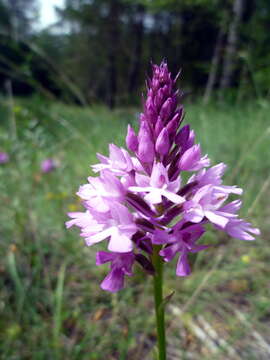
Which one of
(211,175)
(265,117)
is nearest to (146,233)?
(211,175)

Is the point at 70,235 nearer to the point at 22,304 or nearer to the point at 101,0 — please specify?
the point at 22,304

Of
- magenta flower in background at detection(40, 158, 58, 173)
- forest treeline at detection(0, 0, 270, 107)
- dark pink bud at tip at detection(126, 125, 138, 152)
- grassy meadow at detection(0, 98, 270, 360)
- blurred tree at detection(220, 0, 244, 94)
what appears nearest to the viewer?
dark pink bud at tip at detection(126, 125, 138, 152)

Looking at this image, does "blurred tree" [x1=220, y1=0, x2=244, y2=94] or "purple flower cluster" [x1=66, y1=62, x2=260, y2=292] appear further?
"blurred tree" [x1=220, y1=0, x2=244, y2=94]

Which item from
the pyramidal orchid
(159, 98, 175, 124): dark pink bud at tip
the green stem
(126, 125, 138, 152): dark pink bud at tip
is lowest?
the green stem

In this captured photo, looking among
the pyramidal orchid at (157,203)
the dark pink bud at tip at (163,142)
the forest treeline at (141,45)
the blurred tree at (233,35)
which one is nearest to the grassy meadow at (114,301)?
the pyramidal orchid at (157,203)

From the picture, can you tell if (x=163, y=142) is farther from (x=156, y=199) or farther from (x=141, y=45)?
(x=141, y=45)

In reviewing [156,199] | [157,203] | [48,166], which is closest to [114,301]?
[157,203]

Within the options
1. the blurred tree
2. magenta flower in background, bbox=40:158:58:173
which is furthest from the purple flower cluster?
the blurred tree

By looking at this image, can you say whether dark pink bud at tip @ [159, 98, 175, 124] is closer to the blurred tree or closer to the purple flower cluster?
the purple flower cluster
